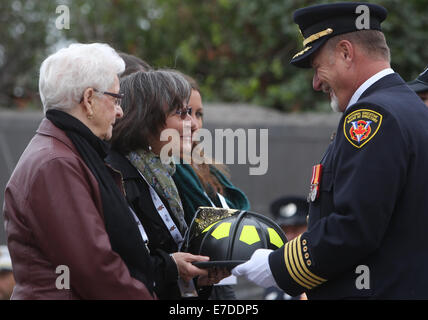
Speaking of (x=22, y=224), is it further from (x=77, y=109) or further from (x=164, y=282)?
(x=164, y=282)

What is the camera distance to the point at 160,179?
3246mm

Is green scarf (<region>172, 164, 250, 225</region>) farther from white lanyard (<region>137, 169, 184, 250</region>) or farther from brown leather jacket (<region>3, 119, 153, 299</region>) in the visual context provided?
brown leather jacket (<region>3, 119, 153, 299</region>)

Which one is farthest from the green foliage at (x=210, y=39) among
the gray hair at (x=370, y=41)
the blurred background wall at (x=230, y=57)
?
the gray hair at (x=370, y=41)

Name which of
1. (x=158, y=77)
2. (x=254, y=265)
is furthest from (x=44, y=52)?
(x=254, y=265)

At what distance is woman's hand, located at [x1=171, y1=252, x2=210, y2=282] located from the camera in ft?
Result: 9.78

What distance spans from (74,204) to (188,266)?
766 mm

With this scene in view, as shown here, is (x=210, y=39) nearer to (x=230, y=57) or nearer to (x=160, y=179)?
(x=230, y=57)

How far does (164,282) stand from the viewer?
9.66 ft

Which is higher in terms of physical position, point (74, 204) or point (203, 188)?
point (74, 204)

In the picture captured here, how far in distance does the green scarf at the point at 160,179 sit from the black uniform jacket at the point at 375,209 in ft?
2.77

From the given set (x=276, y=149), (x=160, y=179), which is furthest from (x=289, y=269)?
(x=276, y=149)

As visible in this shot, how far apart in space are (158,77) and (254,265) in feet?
4.02


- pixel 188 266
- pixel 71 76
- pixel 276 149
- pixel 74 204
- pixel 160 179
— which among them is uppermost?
pixel 71 76

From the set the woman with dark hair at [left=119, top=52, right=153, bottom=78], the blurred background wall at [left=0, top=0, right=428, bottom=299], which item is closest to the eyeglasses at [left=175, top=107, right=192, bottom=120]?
the woman with dark hair at [left=119, top=52, right=153, bottom=78]
